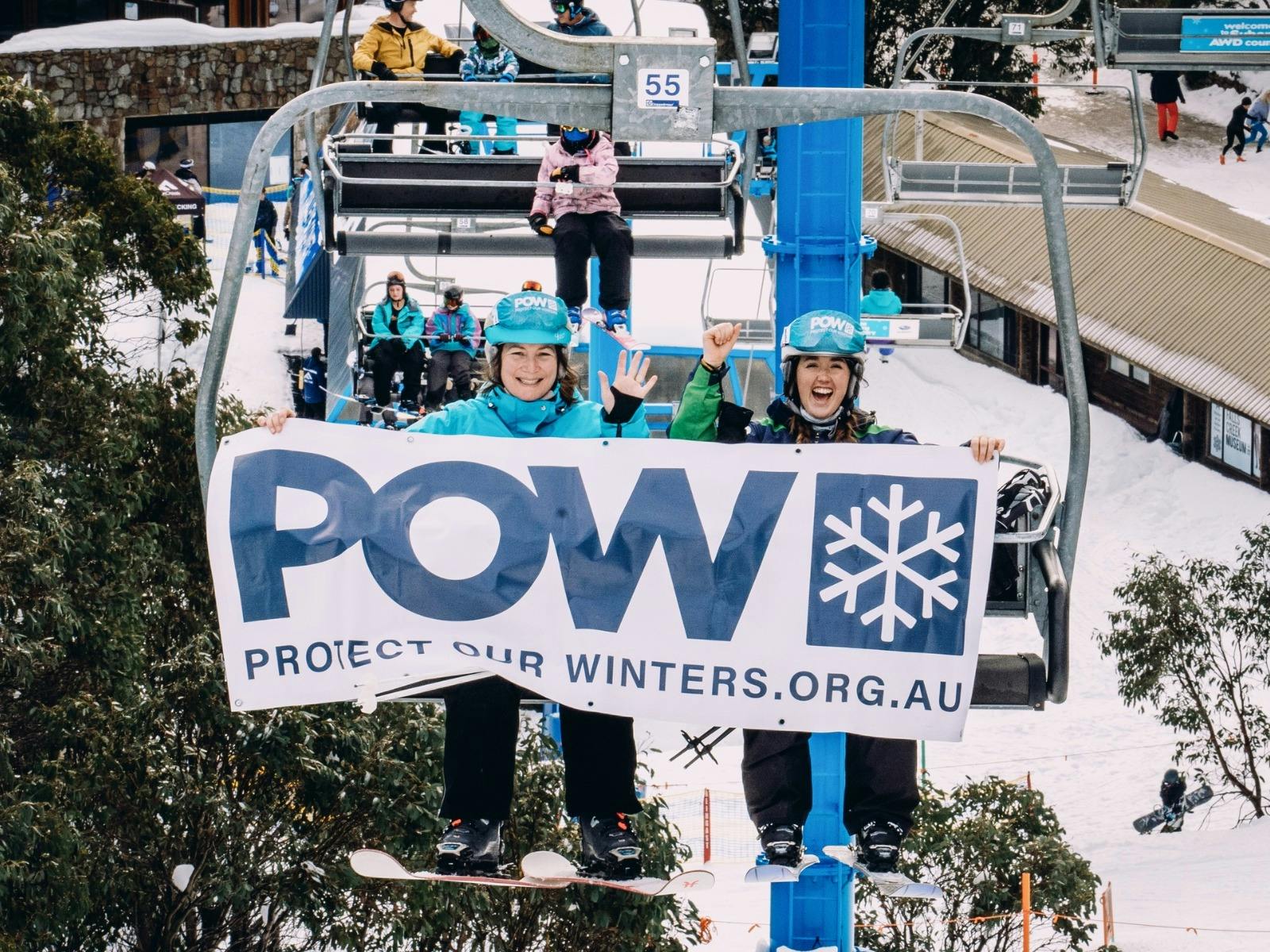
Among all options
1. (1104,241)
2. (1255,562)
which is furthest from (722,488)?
(1104,241)

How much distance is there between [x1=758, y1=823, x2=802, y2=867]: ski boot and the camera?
22.3 ft

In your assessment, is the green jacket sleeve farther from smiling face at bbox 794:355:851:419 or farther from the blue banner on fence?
the blue banner on fence

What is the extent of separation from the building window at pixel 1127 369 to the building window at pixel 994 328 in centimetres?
206

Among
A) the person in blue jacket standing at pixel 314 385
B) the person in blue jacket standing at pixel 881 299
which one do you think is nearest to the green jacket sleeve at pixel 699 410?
the person in blue jacket standing at pixel 881 299

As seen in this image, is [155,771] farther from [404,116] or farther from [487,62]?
[487,62]

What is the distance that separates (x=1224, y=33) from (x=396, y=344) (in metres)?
7.55

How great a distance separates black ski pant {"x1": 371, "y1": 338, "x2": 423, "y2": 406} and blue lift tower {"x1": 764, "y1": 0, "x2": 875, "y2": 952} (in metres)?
9.05

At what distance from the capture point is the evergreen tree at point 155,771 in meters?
14.0

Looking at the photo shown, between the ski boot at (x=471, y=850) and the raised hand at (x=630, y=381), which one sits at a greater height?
the raised hand at (x=630, y=381)

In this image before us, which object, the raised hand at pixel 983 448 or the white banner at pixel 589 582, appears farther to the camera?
the white banner at pixel 589 582

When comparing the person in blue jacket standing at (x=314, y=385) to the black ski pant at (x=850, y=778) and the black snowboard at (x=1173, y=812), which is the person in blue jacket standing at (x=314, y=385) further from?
the black ski pant at (x=850, y=778)

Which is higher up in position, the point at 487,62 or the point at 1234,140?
the point at 487,62

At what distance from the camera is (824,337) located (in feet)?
21.4

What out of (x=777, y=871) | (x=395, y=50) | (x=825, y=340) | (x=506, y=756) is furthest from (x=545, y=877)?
(x=395, y=50)
